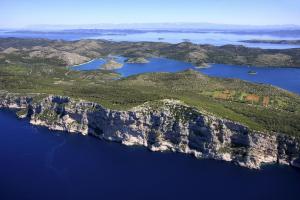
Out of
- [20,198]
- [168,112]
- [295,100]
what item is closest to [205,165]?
[168,112]

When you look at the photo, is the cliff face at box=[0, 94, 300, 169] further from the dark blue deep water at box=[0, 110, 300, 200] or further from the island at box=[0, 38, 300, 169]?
the dark blue deep water at box=[0, 110, 300, 200]

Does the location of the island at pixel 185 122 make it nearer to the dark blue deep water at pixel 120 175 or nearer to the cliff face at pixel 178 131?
the cliff face at pixel 178 131

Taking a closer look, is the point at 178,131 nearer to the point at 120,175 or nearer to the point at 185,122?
the point at 185,122

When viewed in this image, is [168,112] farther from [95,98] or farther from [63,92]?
[63,92]

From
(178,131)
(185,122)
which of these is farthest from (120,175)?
(185,122)

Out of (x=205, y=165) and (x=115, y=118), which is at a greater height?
(x=115, y=118)
